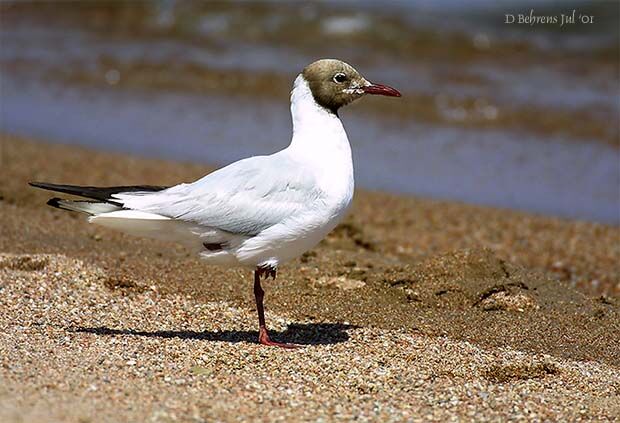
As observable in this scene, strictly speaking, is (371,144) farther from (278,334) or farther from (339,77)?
(278,334)

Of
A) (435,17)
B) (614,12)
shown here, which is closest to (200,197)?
(435,17)

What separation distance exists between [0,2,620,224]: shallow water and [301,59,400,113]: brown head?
451 centimetres

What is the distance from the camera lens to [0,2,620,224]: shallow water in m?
10.6

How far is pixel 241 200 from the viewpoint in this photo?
491 centimetres

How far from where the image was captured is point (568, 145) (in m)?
11.6

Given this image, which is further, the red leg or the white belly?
the red leg

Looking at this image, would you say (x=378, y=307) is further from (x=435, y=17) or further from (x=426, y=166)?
(x=435, y=17)

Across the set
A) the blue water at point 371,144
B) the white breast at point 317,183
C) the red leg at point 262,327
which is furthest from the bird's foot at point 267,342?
the blue water at point 371,144

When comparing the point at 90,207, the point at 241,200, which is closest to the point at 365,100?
the point at 241,200

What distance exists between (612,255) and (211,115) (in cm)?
651

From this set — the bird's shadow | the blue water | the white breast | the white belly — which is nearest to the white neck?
the white breast

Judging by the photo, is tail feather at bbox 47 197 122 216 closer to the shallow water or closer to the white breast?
the white breast

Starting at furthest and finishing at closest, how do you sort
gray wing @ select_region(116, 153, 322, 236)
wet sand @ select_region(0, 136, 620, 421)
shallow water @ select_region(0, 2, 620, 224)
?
1. shallow water @ select_region(0, 2, 620, 224)
2. gray wing @ select_region(116, 153, 322, 236)
3. wet sand @ select_region(0, 136, 620, 421)

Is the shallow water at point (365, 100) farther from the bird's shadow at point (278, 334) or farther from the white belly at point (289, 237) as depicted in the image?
the white belly at point (289, 237)
